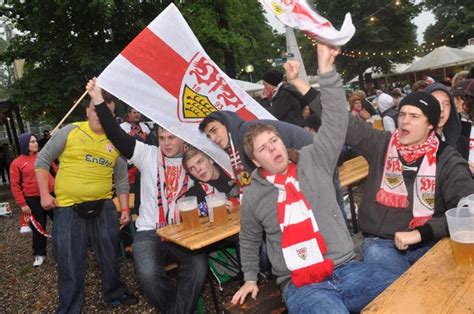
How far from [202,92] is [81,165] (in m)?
1.39

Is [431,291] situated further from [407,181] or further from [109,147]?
[109,147]

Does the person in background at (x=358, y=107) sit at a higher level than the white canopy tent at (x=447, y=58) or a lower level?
lower

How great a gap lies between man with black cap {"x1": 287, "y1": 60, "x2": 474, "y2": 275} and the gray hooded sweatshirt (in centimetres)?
30

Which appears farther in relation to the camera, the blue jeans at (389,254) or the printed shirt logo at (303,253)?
the blue jeans at (389,254)

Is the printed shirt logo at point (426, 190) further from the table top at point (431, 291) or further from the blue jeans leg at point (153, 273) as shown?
the blue jeans leg at point (153, 273)

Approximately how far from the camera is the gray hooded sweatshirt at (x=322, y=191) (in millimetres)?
2363

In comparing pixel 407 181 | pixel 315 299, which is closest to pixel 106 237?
pixel 315 299

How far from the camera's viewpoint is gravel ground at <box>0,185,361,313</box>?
435 centimetres

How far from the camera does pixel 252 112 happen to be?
4094mm

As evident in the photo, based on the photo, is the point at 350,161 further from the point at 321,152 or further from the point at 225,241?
the point at 321,152

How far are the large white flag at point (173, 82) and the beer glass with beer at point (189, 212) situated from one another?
57cm

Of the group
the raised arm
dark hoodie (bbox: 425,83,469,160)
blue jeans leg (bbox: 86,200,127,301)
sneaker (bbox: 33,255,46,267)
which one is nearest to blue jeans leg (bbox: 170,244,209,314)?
blue jeans leg (bbox: 86,200,127,301)

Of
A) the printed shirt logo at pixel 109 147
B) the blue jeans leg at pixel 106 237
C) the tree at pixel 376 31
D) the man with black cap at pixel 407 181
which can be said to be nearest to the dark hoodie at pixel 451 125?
the man with black cap at pixel 407 181

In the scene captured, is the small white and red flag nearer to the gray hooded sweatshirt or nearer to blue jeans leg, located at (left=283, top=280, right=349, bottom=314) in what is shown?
the gray hooded sweatshirt
